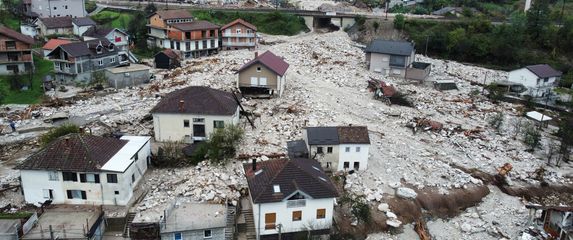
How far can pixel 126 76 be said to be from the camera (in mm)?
41250

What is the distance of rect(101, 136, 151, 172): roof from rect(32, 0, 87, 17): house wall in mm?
44478

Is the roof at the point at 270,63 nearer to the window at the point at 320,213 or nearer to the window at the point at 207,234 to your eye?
the window at the point at 320,213

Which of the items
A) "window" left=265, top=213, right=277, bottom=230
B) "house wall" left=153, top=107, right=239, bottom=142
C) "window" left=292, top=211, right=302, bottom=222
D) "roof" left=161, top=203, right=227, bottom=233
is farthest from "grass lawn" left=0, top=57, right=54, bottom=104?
"window" left=292, top=211, right=302, bottom=222

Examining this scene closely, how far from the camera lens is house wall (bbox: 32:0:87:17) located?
62.2 m

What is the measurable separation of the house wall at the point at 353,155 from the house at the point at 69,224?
13.0 m

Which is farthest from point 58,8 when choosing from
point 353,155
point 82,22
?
point 353,155

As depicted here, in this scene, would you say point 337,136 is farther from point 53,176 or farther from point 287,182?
point 53,176

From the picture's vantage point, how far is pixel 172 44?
5175cm

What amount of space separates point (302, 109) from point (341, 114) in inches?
117

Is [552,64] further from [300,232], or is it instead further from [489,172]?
[300,232]

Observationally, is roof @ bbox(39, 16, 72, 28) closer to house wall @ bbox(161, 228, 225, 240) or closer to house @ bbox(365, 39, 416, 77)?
house @ bbox(365, 39, 416, 77)

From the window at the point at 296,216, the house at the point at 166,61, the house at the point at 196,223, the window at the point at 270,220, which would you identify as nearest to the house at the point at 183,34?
the house at the point at 166,61

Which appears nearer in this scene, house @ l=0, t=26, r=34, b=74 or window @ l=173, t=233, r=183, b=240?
window @ l=173, t=233, r=183, b=240

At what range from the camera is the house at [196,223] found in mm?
20422
